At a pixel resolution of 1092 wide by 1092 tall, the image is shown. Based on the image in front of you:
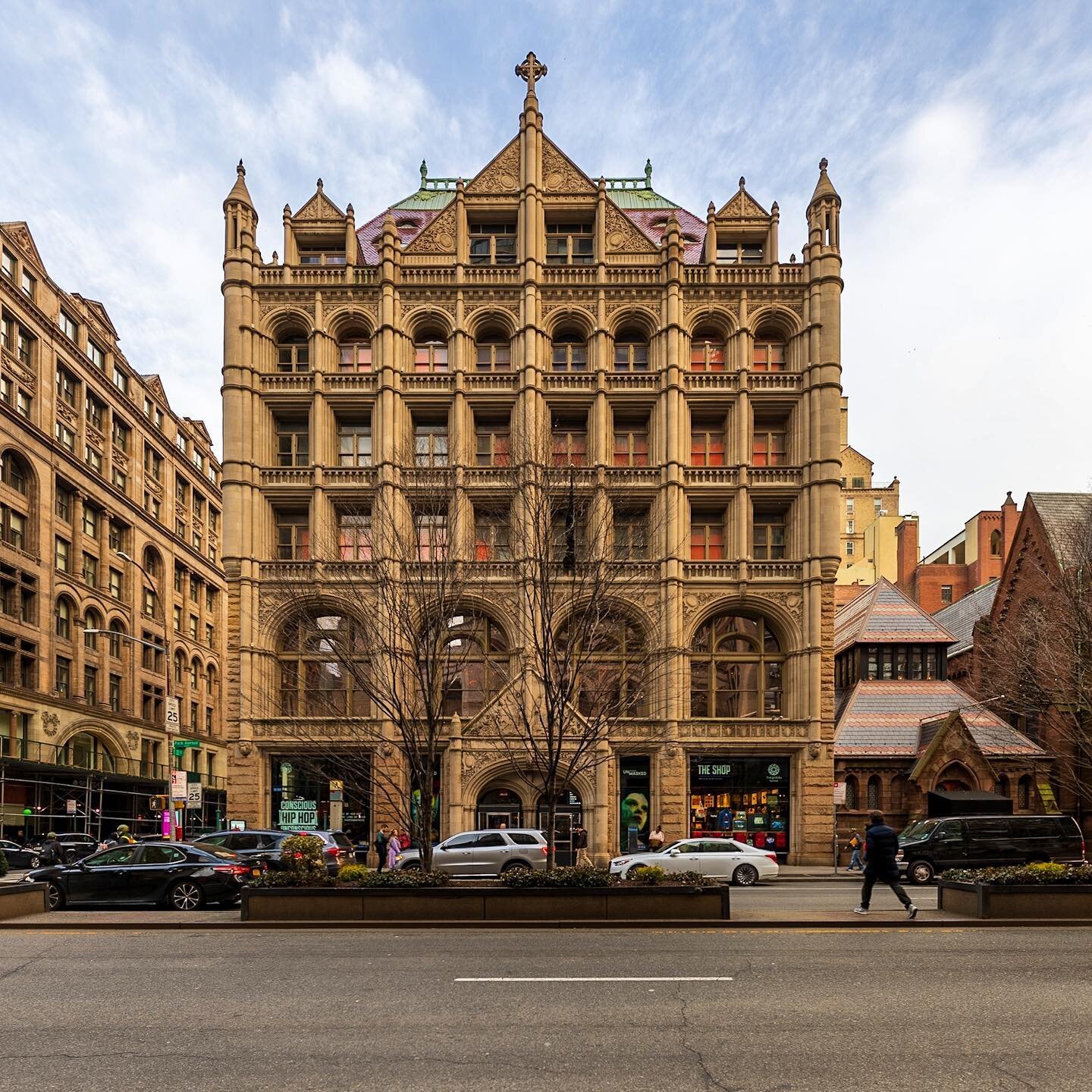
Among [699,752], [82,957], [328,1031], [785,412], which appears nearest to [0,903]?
[82,957]

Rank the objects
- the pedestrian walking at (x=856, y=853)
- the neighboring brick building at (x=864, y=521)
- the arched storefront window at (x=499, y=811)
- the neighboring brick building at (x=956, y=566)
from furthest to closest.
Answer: the neighboring brick building at (x=864, y=521) < the neighboring brick building at (x=956, y=566) < the arched storefront window at (x=499, y=811) < the pedestrian walking at (x=856, y=853)

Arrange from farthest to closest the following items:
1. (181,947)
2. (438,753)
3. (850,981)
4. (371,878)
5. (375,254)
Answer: (375,254), (438,753), (371,878), (181,947), (850,981)

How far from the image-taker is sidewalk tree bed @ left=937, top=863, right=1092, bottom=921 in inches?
644

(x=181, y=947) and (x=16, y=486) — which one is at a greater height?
(x=16, y=486)

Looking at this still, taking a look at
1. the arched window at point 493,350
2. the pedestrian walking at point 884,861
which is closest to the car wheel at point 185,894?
the pedestrian walking at point 884,861

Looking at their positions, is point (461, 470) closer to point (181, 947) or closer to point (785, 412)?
point (785, 412)

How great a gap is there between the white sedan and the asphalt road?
13.6m

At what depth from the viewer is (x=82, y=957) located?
13.7 m

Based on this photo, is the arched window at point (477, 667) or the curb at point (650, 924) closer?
the curb at point (650, 924)

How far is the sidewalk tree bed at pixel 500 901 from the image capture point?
16.7 metres

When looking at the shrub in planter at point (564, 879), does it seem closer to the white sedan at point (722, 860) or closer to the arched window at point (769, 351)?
the white sedan at point (722, 860)

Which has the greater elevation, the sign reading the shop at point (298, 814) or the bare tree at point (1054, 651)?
the bare tree at point (1054, 651)

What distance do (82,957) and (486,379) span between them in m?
30.5

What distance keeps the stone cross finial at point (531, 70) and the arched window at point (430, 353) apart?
11.5m
